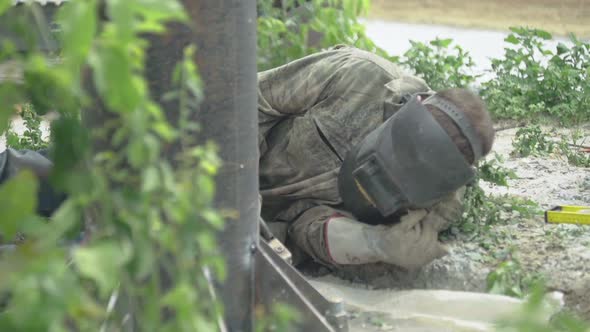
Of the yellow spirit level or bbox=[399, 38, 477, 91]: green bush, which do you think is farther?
bbox=[399, 38, 477, 91]: green bush

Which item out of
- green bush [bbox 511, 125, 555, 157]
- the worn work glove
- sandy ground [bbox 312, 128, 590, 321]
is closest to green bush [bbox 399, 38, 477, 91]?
green bush [bbox 511, 125, 555, 157]

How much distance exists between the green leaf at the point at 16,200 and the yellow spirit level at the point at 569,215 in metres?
2.75

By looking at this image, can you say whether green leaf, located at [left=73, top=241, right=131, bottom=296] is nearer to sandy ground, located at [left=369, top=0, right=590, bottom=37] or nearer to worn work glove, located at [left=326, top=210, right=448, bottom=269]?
worn work glove, located at [left=326, top=210, right=448, bottom=269]

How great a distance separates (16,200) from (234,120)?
1.06 m

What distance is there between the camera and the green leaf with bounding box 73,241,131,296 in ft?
3.88

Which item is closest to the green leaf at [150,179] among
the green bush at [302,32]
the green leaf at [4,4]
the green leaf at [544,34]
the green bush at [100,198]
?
the green bush at [100,198]

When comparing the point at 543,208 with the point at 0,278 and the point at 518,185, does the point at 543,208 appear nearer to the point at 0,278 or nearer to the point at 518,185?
the point at 518,185

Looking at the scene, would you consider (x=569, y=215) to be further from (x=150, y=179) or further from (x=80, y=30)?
(x=80, y=30)

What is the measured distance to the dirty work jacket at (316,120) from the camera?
3.49 meters

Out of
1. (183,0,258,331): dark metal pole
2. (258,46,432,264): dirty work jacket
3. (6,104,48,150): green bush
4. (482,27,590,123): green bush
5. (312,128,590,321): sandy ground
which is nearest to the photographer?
(183,0,258,331): dark metal pole

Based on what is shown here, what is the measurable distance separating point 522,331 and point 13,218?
28.7 inches

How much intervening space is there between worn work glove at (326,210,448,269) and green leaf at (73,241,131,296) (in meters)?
2.03

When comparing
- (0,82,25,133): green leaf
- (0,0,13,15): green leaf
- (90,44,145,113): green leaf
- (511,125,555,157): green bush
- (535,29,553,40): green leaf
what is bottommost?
(511,125,555,157): green bush

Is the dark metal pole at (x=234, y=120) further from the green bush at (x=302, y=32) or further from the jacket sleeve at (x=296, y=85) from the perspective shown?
the green bush at (x=302, y=32)
